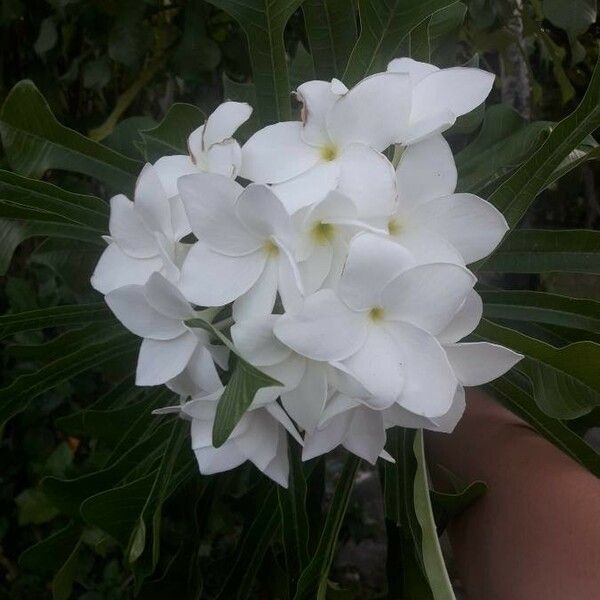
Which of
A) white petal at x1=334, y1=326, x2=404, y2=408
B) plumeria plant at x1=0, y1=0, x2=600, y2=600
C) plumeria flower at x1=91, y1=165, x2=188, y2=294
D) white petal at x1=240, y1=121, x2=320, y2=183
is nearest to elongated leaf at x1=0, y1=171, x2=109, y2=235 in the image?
plumeria plant at x1=0, y1=0, x2=600, y2=600

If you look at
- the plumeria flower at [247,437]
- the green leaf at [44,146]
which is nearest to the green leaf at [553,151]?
the plumeria flower at [247,437]

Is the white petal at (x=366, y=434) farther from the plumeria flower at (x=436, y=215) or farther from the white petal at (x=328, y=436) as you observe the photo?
the plumeria flower at (x=436, y=215)

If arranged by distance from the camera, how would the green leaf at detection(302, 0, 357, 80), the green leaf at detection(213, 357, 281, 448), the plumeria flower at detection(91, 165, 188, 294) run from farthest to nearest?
the green leaf at detection(302, 0, 357, 80)
the plumeria flower at detection(91, 165, 188, 294)
the green leaf at detection(213, 357, 281, 448)

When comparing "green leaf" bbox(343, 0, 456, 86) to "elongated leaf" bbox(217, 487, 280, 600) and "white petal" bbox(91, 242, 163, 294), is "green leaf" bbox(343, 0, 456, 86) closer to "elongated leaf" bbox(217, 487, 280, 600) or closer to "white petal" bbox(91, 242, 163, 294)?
"white petal" bbox(91, 242, 163, 294)

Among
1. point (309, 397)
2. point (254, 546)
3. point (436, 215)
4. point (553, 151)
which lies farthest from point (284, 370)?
point (254, 546)

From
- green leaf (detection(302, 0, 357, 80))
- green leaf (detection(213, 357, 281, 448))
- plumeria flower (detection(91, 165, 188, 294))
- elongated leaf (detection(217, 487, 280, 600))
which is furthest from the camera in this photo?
elongated leaf (detection(217, 487, 280, 600))

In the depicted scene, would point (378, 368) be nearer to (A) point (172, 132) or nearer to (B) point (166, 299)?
(B) point (166, 299)
